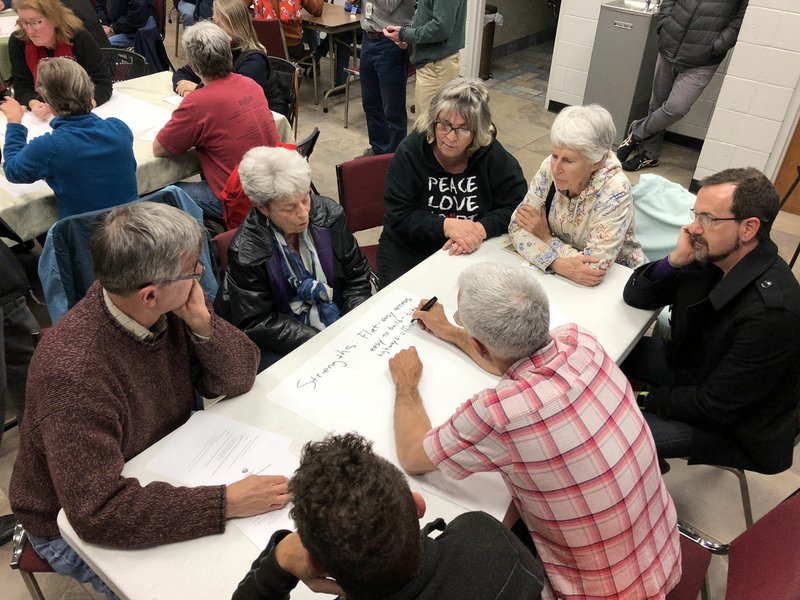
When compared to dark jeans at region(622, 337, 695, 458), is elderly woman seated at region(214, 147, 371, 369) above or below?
above

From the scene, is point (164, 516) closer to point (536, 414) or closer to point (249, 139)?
point (536, 414)

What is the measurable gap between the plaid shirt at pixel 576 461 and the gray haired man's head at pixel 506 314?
0.04 m

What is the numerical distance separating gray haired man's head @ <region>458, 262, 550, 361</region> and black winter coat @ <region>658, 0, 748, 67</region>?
3.79 metres

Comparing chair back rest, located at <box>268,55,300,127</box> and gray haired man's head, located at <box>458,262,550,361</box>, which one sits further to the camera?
chair back rest, located at <box>268,55,300,127</box>

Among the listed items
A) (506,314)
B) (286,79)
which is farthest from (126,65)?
(506,314)

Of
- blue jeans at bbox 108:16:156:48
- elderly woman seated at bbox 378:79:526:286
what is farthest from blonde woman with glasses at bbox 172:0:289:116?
blue jeans at bbox 108:16:156:48

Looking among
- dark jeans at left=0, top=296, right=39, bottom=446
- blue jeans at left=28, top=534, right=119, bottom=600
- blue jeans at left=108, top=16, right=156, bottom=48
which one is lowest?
dark jeans at left=0, top=296, right=39, bottom=446

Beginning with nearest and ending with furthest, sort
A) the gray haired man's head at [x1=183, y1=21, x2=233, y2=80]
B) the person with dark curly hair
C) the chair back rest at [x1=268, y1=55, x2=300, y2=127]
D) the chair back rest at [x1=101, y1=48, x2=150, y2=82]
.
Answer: the person with dark curly hair
the gray haired man's head at [x1=183, y1=21, x2=233, y2=80]
the chair back rest at [x1=268, y1=55, x2=300, y2=127]
the chair back rest at [x1=101, y1=48, x2=150, y2=82]

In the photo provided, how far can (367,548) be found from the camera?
2.77 feet

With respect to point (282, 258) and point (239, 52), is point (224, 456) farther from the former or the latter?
point (239, 52)

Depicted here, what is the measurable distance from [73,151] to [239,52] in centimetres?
156

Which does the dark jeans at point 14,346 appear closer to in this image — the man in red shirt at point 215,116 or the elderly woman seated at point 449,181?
the man in red shirt at point 215,116

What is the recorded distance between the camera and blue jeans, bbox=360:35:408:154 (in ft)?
14.3

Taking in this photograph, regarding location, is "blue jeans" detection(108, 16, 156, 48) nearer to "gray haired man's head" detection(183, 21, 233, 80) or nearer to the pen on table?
"gray haired man's head" detection(183, 21, 233, 80)
